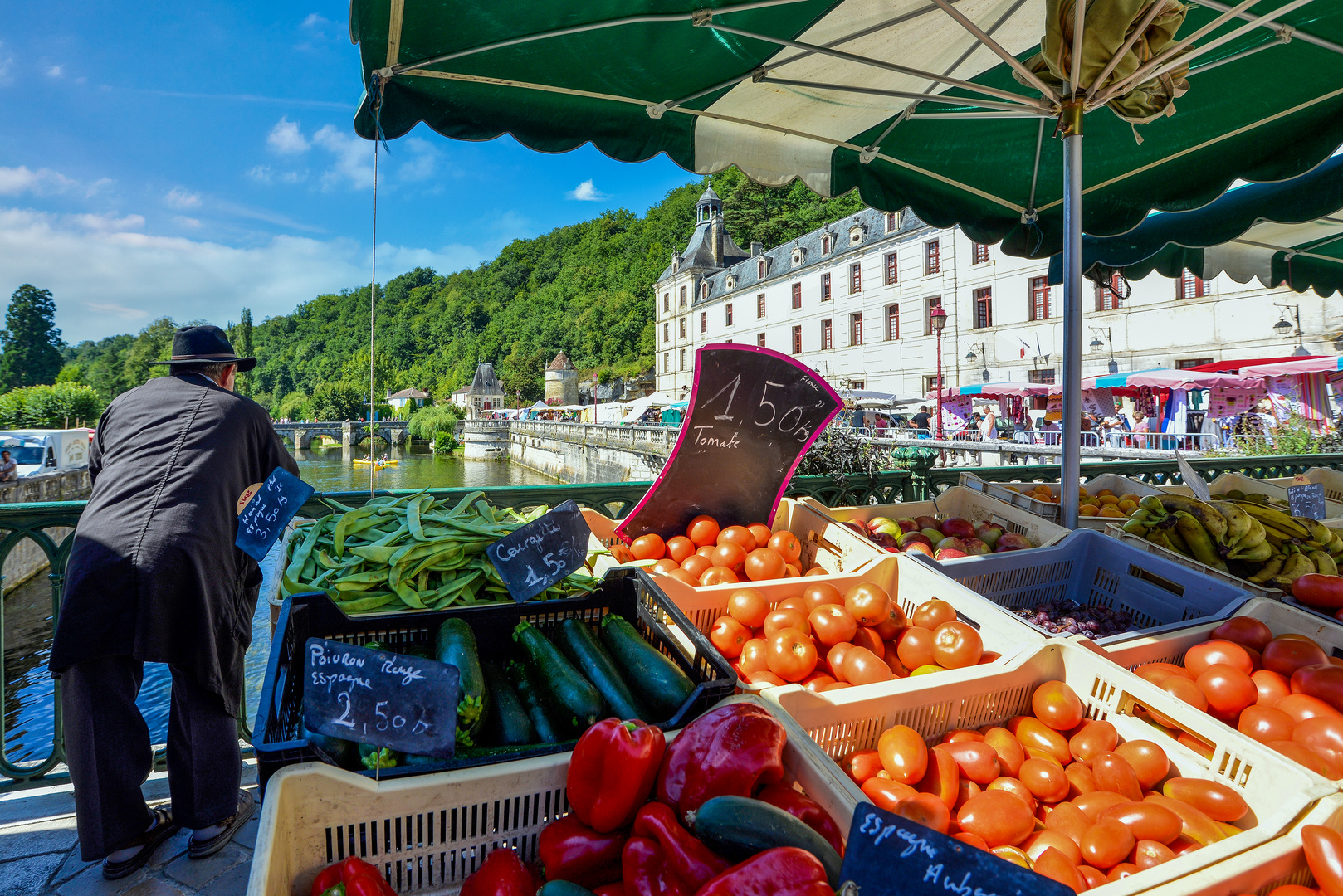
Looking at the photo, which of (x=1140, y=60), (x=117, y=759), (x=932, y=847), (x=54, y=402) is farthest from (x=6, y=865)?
(x=54, y=402)

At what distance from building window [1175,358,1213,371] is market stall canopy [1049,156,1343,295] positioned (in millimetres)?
20264

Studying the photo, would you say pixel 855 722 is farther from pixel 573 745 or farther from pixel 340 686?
pixel 340 686

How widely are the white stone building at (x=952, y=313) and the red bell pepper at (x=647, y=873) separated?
1674 cm

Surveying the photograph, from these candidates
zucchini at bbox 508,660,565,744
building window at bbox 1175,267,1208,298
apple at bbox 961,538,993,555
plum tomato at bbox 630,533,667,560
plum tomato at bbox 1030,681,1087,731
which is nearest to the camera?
zucchini at bbox 508,660,565,744

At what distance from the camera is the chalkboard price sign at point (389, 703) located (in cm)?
114

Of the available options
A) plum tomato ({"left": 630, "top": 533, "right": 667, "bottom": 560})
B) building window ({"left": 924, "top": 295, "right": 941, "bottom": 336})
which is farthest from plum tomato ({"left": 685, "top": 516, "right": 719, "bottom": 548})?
building window ({"left": 924, "top": 295, "right": 941, "bottom": 336})

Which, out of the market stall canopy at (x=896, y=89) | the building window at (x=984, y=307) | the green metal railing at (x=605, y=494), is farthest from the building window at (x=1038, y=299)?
the market stall canopy at (x=896, y=89)

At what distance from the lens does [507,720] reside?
4.58 feet

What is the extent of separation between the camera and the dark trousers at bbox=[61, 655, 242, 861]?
202 centimetres

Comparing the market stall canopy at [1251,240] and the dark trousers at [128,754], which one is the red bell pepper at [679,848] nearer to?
the dark trousers at [128,754]

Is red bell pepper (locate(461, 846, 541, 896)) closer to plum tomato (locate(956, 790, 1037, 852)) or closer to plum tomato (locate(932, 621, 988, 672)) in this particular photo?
plum tomato (locate(956, 790, 1037, 852))

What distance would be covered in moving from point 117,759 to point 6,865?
408mm

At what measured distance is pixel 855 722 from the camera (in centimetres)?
156

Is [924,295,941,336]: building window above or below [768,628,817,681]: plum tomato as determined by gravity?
above
